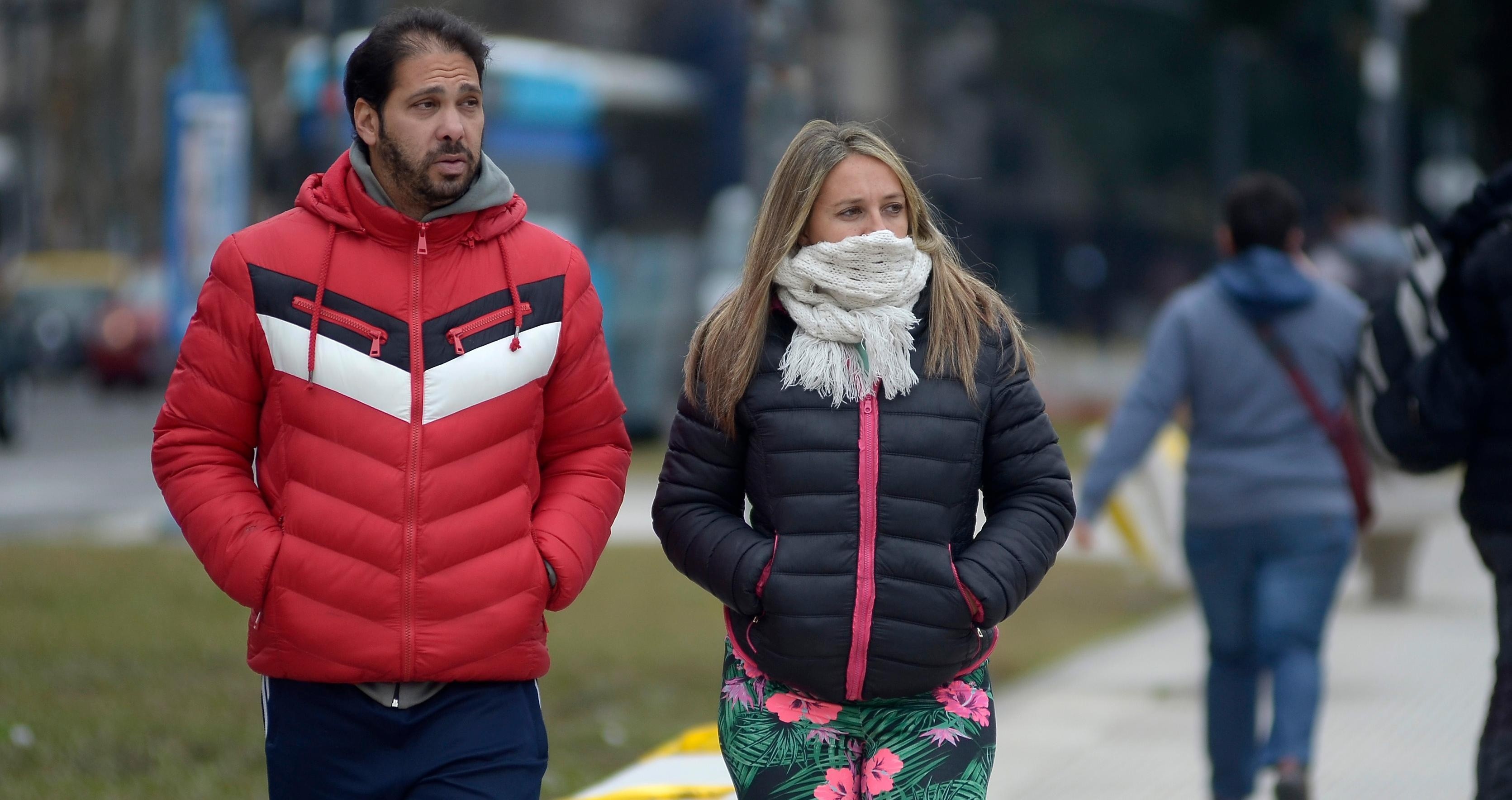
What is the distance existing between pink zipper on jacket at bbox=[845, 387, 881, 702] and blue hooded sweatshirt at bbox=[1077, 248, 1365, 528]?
244 centimetres

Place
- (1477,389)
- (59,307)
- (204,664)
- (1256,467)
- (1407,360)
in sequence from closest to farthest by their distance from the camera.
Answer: (1477,389) → (1407,360) → (1256,467) → (204,664) → (59,307)

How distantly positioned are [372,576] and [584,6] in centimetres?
2591

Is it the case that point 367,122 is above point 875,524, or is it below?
above

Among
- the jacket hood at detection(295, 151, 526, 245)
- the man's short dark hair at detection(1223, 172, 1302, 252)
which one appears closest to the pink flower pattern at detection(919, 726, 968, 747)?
the jacket hood at detection(295, 151, 526, 245)

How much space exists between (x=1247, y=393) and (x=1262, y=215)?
0.52m

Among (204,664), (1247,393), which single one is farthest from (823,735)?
(204,664)

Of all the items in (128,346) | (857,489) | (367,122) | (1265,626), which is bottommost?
(128,346)

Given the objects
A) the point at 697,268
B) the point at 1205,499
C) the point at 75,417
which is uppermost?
the point at 1205,499

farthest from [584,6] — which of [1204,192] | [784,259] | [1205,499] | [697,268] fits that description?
[784,259]

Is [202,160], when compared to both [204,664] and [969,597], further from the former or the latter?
[969,597]

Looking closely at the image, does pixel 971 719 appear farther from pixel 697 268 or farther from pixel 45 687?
pixel 697 268

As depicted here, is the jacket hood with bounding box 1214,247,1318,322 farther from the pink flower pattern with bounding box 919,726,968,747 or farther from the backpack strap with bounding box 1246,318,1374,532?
the pink flower pattern with bounding box 919,726,968,747

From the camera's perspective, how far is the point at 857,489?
3072 mm

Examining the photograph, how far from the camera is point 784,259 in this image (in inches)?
127
